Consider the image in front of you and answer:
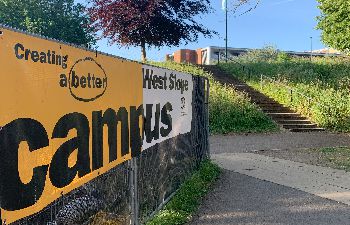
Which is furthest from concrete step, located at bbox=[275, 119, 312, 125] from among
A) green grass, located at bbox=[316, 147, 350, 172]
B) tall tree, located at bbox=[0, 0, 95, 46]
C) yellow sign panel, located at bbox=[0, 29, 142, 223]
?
tall tree, located at bbox=[0, 0, 95, 46]

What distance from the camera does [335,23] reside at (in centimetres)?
3042

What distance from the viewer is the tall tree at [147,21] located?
29203 millimetres

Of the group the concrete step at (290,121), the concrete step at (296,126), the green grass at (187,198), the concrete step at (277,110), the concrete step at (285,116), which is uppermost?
the concrete step at (277,110)

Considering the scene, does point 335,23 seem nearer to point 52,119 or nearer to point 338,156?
point 338,156

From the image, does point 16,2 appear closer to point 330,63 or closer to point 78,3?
point 78,3

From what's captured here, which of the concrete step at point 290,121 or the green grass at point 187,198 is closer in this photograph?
the green grass at point 187,198

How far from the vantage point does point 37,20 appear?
5259cm

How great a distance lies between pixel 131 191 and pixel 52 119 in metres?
2.10

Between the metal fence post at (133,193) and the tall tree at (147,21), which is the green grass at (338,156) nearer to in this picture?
the metal fence post at (133,193)

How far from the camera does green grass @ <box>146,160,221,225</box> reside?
558 cm

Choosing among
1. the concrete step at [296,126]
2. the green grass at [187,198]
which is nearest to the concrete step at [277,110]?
the concrete step at [296,126]

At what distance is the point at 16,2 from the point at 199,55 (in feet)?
89.1

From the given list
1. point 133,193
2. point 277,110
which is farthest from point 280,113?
point 133,193

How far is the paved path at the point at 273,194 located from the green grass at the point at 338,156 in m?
0.71
